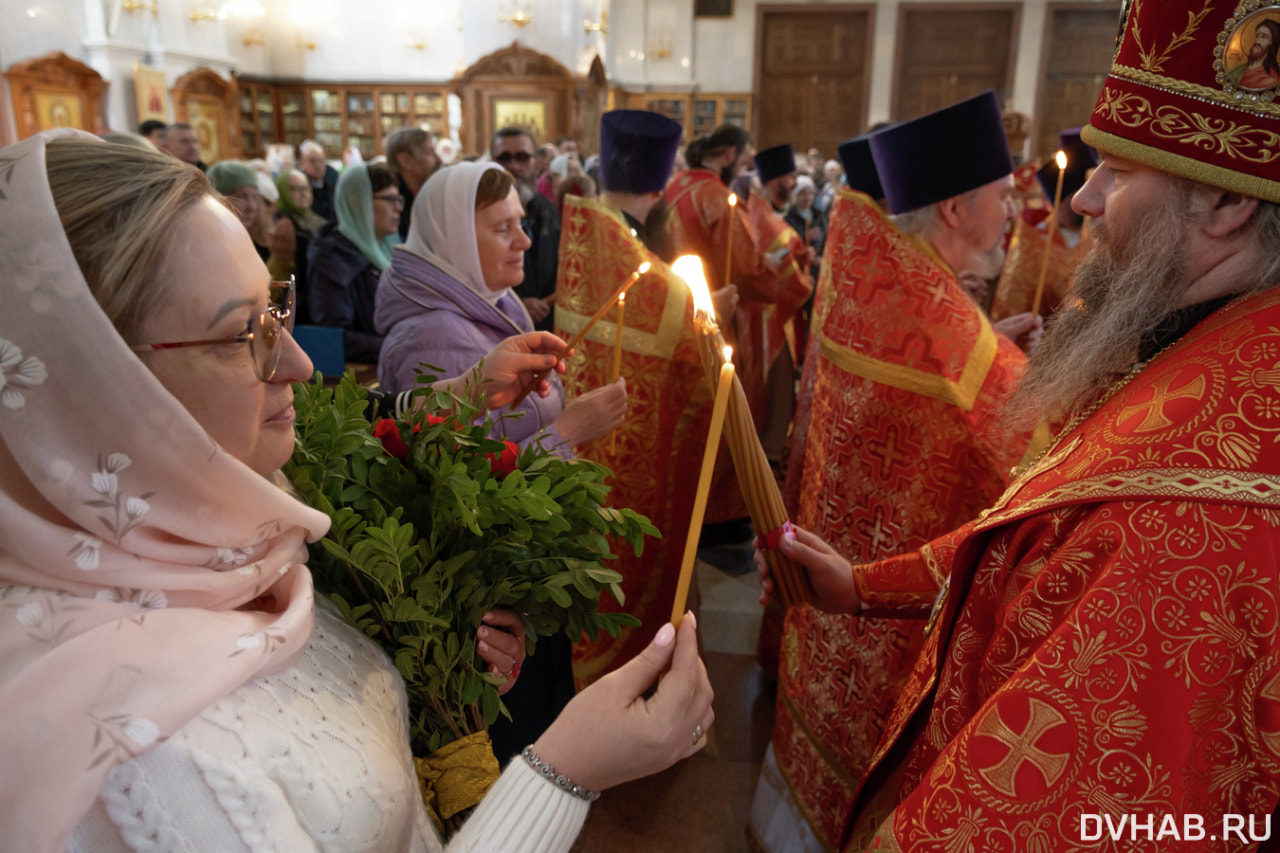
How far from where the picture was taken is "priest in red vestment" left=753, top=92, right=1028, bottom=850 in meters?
2.01

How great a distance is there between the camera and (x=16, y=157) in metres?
0.81

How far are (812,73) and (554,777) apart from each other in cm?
1919

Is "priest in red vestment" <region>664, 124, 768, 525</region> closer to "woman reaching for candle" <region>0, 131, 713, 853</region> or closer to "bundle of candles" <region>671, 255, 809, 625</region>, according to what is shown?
"bundle of candles" <region>671, 255, 809, 625</region>

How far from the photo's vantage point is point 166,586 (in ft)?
2.79

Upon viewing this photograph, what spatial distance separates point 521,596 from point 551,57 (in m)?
17.4

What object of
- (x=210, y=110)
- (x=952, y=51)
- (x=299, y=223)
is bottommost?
(x=299, y=223)

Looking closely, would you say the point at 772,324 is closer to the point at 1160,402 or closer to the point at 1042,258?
the point at 1042,258

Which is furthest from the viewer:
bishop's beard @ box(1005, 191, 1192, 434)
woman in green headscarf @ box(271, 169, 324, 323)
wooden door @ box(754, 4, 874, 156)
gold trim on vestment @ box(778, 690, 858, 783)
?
wooden door @ box(754, 4, 874, 156)

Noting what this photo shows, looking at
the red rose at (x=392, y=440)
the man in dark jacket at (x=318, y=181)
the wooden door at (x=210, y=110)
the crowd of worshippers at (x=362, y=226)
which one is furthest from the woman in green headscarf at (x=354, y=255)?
the wooden door at (x=210, y=110)

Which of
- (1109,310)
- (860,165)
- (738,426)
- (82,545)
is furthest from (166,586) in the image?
(860,165)

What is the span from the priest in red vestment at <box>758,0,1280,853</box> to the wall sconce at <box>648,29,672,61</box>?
60.3 ft

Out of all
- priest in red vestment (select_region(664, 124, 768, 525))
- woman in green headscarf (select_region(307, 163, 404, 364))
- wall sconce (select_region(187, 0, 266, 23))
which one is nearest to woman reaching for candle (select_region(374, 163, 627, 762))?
woman in green headscarf (select_region(307, 163, 404, 364))

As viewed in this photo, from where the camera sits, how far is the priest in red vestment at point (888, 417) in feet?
6.59

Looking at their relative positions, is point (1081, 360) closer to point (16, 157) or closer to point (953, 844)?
point (953, 844)
